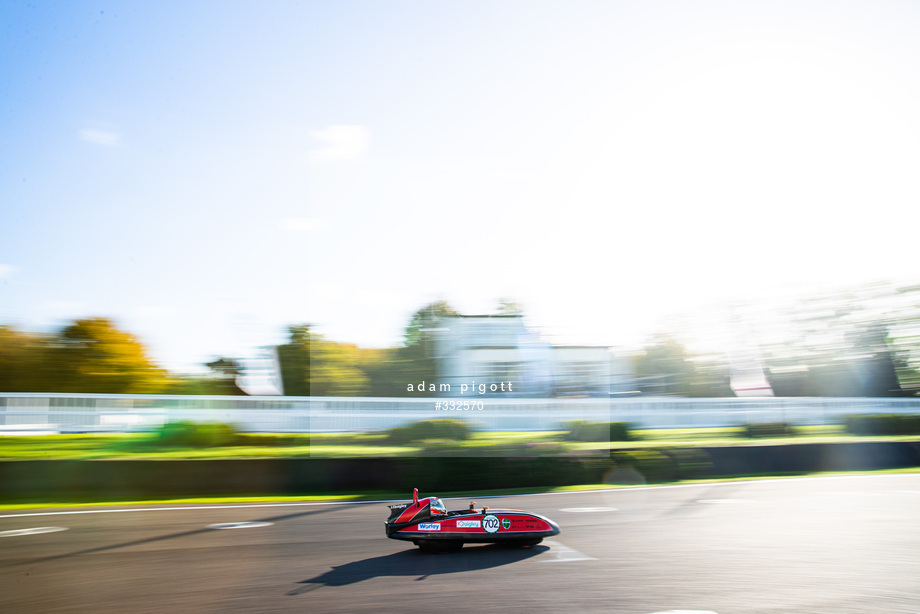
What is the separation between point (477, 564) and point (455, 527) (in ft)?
1.59

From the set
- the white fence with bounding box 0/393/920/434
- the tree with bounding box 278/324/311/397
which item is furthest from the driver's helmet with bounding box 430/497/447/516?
the tree with bounding box 278/324/311/397

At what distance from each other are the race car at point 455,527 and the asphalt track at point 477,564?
0.60 feet

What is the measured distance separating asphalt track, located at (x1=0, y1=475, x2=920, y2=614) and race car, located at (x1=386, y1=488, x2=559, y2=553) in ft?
0.60

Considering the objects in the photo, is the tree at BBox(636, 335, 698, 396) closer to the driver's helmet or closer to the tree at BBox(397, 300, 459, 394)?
the tree at BBox(397, 300, 459, 394)

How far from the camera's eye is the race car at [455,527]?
6023 millimetres

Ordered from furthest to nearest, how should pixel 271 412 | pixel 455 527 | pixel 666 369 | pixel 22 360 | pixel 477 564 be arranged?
1. pixel 666 369
2. pixel 22 360
3. pixel 271 412
4. pixel 455 527
5. pixel 477 564

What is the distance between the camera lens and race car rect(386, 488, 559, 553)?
6.02m

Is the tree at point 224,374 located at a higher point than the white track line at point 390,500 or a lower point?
higher

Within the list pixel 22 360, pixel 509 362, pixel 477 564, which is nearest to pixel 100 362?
pixel 22 360

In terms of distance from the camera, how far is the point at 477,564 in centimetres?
570

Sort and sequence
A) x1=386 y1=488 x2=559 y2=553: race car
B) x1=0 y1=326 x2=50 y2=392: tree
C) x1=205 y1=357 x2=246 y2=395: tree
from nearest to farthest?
x1=386 y1=488 x2=559 y2=553: race car
x1=0 y1=326 x2=50 y2=392: tree
x1=205 y1=357 x2=246 y2=395: tree

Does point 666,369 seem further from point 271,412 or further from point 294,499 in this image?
point 294,499

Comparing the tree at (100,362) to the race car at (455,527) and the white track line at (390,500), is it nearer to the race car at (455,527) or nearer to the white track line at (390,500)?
the white track line at (390,500)

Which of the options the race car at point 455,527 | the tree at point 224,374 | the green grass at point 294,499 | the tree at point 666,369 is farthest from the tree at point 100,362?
the tree at point 666,369
